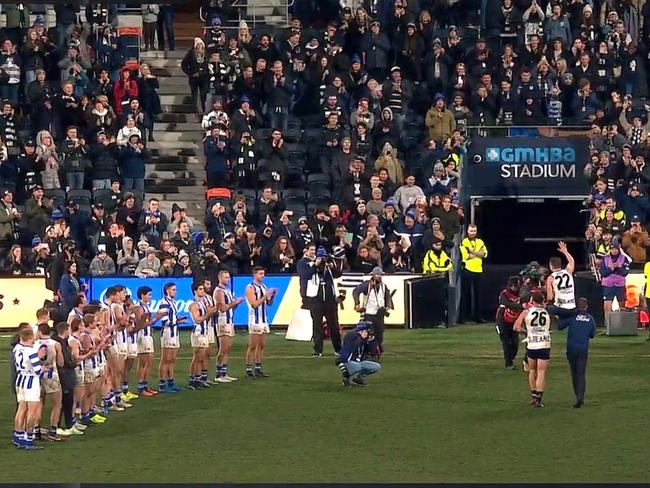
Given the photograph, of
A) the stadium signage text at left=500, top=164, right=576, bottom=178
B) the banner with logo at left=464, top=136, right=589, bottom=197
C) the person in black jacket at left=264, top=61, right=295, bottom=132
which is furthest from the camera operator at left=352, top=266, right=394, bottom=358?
the person in black jacket at left=264, top=61, right=295, bottom=132

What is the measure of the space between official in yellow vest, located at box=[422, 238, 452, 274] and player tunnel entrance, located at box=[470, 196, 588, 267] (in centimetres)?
315

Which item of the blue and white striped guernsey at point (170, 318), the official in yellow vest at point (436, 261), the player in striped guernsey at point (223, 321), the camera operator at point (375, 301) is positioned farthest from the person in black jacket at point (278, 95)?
the blue and white striped guernsey at point (170, 318)

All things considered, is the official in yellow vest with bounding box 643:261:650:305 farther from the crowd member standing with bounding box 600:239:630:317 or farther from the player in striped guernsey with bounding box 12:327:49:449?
the player in striped guernsey with bounding box 12:327:49:449

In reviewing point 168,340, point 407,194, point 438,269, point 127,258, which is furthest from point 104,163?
point 168,340

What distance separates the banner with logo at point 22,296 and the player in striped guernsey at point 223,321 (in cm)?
678

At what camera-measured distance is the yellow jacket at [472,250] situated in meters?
35.6

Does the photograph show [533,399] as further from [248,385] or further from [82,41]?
[82,41]

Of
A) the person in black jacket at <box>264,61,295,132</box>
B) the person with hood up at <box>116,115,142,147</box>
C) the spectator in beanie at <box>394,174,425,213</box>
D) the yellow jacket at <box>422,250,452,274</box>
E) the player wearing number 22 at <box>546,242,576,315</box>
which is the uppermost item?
the person in black jacket at <box>264,61,295,132</box>

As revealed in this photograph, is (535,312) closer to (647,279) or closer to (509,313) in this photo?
(509,313)

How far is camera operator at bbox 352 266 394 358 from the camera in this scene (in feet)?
99.6

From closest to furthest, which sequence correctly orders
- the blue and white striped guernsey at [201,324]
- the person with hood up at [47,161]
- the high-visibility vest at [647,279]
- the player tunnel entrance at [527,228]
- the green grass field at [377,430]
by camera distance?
the green grass field at [377,430]
the blue and white striped guernsey at [201,324]
the high-visibility vest at [647,279]
the person with hood up at [47,161]
the player tunnel entrance at [527,228]

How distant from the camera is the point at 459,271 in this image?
35938 mm

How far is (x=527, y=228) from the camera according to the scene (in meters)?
39.3

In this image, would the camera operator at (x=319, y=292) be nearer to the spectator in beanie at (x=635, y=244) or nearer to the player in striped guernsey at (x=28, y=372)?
the spectator in beanie at (x=635, y=244)
